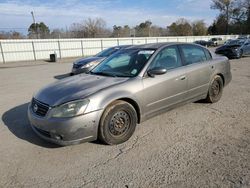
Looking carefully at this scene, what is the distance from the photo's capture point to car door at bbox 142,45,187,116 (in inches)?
154

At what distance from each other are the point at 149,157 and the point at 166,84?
152 centimetres

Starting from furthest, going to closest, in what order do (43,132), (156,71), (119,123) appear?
(156,71), (119,123), (43,132)

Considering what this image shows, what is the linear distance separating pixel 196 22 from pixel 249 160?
72604 millimetres

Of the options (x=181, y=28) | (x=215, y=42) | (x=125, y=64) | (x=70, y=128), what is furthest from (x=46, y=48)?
(x=181, y=28)

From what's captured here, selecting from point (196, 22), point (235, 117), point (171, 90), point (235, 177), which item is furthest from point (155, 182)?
point (196, 22)

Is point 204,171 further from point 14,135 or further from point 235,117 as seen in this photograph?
point 14,135

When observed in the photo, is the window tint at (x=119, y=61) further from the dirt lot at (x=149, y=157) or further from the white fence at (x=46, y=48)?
the white fence at (x=46, y=48)

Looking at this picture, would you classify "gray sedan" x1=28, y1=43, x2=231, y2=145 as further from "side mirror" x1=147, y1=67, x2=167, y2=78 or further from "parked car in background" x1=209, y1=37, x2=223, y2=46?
"parked car in background" x1=209, y1=37, x2=223, y2=46

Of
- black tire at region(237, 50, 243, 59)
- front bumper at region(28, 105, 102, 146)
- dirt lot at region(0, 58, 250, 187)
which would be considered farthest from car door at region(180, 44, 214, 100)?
black tire at region(237, 50, 243, 59)

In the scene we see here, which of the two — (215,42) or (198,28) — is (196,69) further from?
(198,28)

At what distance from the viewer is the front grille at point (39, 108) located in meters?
3.34

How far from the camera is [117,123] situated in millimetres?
3572

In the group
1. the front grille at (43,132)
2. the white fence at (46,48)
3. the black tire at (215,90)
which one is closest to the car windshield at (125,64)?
the front grille at (43,132)

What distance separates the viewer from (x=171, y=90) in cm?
424
